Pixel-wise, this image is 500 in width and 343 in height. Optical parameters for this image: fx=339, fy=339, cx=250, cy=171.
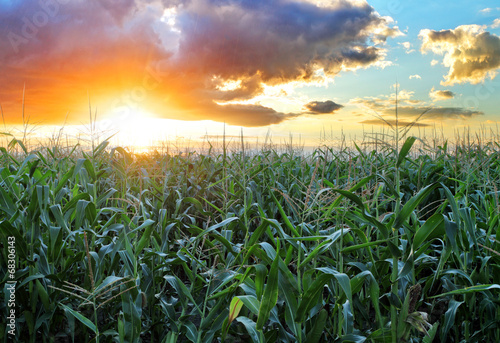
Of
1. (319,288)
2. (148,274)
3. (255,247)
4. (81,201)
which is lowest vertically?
(148,274)

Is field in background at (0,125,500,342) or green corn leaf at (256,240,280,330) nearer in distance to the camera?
green corn leaf at (256,240,280,330)

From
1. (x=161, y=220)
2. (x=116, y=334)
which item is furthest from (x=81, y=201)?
(x=116, y=334)

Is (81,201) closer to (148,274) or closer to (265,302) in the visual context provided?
(148,274)

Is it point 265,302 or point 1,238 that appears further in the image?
point 1,238

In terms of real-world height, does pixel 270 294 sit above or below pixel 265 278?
above

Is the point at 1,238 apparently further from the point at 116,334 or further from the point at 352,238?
the point at 352,238

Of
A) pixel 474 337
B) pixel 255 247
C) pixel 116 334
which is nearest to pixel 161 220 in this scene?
pixel 116 334

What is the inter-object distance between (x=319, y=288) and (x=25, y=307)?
211 cm

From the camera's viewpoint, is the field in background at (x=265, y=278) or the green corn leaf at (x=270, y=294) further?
the field in background at (x=265, y=278)

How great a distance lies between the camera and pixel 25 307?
7.81ft

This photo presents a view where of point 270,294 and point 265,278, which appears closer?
point 270,294

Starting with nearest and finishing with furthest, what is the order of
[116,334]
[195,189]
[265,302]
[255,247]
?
[265,302] < [255,247] < [116,334] < [195,189]

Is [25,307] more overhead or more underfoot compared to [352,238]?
more underfoot

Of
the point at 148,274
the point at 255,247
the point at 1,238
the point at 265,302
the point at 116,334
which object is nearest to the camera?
the point at 265,302
